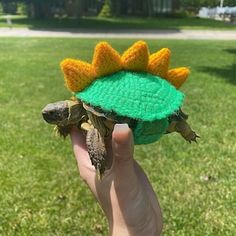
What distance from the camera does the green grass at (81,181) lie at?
4000 millimetres

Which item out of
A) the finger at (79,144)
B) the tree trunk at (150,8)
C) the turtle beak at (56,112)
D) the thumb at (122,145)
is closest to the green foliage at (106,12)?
the tree trunk at (150,8)

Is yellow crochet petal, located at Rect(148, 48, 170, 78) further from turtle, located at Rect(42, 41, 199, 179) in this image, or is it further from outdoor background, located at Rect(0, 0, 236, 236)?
outdoor background, located at Rect(0, 0, 236, 236)

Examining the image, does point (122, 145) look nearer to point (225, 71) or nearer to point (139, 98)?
point (139, 98)

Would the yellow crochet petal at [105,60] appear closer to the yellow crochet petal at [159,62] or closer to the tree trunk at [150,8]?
the yellow crochet petal at [159,62]

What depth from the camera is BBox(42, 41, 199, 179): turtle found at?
6.75ft

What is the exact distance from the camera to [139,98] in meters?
2.06

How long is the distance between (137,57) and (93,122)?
342mm

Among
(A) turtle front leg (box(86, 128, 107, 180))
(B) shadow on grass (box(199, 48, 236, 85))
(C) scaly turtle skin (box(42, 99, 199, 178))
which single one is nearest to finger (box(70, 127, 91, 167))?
(C) scaly turtle skin (box(42, 99, 199, 178))

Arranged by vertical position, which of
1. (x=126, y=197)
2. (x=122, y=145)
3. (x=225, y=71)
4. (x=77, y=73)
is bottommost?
(x=225, y=71)

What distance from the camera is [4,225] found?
3.96 meters

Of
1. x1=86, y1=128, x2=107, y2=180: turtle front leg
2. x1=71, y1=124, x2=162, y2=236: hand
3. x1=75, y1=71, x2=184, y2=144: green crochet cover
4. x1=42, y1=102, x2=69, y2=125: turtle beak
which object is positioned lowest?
x1=71, y1=124, x2=162, y2=236: hand

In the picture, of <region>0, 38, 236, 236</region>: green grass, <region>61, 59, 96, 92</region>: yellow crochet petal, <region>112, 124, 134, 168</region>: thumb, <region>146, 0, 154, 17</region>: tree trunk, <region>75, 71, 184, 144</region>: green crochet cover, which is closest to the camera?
<region>112, 124, 134, 168</region>: thumb

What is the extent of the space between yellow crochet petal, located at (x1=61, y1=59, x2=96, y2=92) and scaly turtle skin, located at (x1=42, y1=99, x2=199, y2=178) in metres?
0.08

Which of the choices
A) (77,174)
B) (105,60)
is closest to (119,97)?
(105,60)
